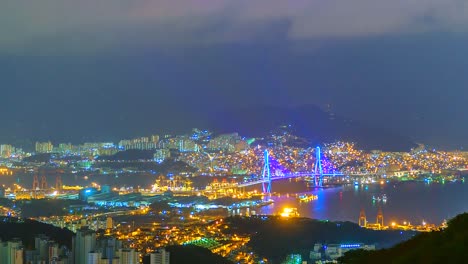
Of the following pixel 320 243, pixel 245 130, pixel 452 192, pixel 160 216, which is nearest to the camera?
pixel 320 243

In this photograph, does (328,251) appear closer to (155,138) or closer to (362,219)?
(362,219)

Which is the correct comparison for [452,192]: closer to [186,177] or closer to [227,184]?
[227,184]

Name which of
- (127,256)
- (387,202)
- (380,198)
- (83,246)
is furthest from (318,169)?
(127,256)

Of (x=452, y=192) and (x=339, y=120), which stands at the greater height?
(x=339, y=120)

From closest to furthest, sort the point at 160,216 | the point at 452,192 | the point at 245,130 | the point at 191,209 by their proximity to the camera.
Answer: the point at 160,216 → the point at 191,209 → the point at 452,192 → the point at 245,130

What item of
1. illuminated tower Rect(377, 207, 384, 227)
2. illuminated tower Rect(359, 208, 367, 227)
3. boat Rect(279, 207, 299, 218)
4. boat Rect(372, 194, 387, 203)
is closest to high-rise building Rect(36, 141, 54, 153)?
boat Rect(372, 194, 387, 203)


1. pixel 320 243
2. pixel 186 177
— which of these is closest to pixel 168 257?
pixel 320 243

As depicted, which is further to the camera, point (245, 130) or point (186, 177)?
point (245, 130)
